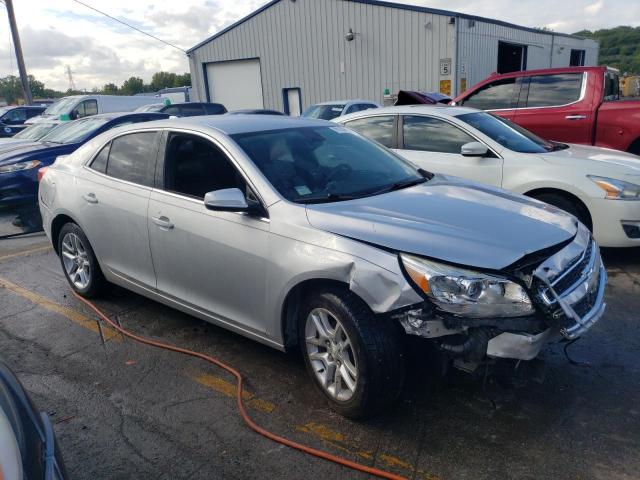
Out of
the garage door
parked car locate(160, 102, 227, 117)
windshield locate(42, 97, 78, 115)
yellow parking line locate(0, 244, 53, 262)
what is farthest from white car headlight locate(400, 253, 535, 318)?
the garage door

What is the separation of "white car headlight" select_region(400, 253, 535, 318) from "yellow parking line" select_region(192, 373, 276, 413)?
1.23 meters

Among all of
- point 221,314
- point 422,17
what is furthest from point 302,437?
point 422,17

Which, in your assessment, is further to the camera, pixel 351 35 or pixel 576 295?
Answer: pixel 351 35

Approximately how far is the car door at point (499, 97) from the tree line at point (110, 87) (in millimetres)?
68854

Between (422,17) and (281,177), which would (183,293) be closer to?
(281,177)

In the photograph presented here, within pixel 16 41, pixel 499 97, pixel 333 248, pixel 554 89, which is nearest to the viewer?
pixel 333 248

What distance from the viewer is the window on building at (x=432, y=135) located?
586 cm

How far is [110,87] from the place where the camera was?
3506 inches

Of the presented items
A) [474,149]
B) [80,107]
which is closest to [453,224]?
[474,149]

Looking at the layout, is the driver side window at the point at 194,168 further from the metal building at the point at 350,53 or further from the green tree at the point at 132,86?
the green tree at the point at 132,86

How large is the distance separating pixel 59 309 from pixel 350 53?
1813 centimetres

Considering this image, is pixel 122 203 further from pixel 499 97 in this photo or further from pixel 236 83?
pixel 236 83

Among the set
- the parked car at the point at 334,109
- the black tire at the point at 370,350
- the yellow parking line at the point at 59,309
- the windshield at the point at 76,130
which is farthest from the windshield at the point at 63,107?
the black tire at the point at 370,350

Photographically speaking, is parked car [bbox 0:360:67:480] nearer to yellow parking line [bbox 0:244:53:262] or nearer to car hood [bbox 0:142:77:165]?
yellow parking line [bbox 0:244:53:262]
